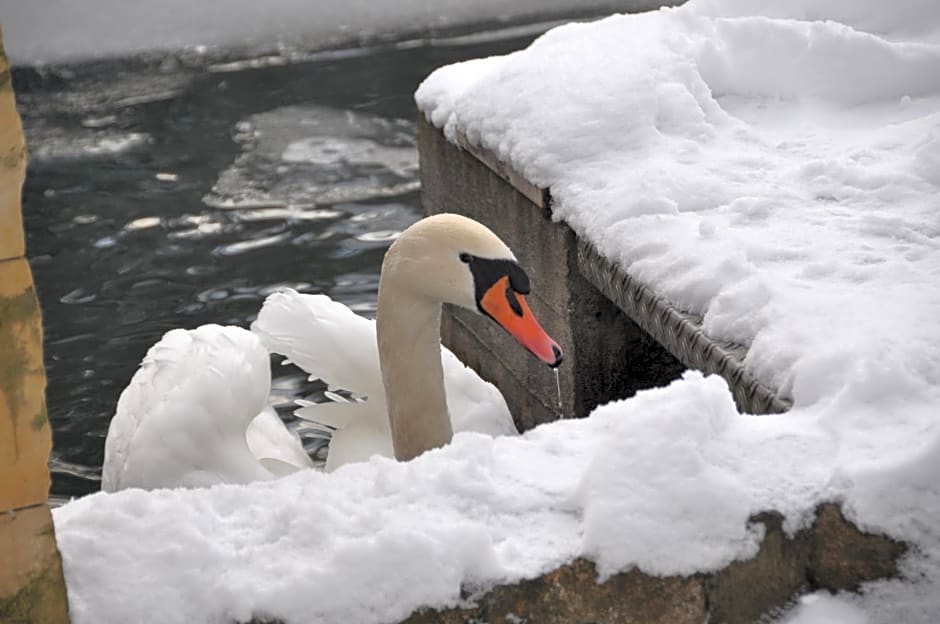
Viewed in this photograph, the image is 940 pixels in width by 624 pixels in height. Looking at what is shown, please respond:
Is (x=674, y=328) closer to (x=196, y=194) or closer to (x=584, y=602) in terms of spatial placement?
(x=584, y=602)

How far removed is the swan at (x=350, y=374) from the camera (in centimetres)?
308

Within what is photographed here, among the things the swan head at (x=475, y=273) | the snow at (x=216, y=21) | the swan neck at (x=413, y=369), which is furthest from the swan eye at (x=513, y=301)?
the snow at (x=216, y=21)

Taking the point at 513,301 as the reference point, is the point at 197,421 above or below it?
below

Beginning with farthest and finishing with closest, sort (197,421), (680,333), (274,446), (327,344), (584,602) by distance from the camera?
(274,446) → (327,344) → (197,421) → (680,333) → (584,602)

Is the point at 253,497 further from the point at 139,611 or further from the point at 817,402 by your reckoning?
the point at 817,402

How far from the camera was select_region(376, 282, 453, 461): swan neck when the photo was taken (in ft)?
10.5

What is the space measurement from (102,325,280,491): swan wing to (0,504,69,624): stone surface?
127 centimetres

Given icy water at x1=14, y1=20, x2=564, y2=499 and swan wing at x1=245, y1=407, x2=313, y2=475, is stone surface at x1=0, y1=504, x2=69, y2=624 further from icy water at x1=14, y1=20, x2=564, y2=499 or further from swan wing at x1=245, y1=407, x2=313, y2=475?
icy water at x1=14, y1=20, x2=564, y2=499

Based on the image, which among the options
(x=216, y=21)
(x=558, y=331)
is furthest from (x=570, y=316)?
(x=216, y=21)

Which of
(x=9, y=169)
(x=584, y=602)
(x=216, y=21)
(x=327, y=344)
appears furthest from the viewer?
(x=216, y=21)

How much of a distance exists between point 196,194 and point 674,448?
16.3 ft

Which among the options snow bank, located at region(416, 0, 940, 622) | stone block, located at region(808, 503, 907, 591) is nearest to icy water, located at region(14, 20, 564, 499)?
snow bank, located at region(416, 0, 940, 622)

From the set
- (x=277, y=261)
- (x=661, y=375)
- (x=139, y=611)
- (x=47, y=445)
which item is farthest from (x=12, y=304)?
(x=277, y=261)

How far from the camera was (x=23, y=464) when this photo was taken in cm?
187
